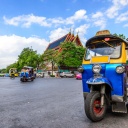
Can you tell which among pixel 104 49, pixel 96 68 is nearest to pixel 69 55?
pixel 104 49

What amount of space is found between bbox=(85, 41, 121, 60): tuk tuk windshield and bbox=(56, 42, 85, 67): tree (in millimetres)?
43217

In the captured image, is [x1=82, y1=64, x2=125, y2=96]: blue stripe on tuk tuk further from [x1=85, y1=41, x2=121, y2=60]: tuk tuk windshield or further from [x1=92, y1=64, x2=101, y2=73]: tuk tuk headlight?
[x1=85, y1=41, x2=121, y2=60]: tuk tuk windshield

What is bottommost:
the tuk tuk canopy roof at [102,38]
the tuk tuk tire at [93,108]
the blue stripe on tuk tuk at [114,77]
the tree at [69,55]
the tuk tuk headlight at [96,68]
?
the tuk tuk tire at [93,108]

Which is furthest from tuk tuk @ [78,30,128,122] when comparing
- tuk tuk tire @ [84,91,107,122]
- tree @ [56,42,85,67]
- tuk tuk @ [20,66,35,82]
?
tree @ [56,42,85,67]

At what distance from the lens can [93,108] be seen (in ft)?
15.4

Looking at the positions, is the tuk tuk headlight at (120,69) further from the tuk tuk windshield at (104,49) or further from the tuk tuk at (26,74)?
the tuk tuk at (26,74)

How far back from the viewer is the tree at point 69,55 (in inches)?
1938

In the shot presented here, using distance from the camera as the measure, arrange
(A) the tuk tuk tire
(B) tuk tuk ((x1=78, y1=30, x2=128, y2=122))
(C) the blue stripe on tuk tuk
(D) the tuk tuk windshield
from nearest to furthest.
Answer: (A) the tuk tuk tire → (B) tuk tuk ((x1=78, y1=30, x2=128, y2=122)) → (C) the blue stripe on tuk tuk → (D) the tuk tuk windshield

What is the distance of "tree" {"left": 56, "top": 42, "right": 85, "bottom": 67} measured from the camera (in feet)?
161

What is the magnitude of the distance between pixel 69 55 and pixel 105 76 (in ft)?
146

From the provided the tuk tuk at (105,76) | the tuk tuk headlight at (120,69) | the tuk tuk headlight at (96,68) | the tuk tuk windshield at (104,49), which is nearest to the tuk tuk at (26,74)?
the tuk tuk windshield at (104,49)

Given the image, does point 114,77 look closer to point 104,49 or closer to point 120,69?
point 120,69

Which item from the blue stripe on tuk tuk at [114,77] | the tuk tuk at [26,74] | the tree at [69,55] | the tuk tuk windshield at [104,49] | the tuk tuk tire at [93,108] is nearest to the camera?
the tuk tuk tire at [93,108]

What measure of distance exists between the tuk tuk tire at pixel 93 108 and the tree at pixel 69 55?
145 ft
